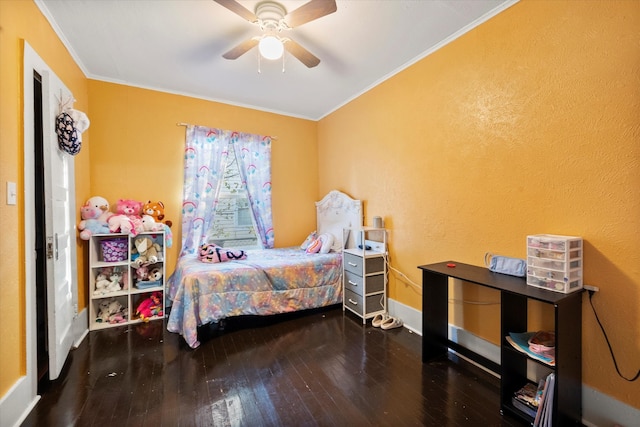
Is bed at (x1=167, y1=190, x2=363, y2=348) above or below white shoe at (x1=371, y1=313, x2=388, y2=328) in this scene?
above

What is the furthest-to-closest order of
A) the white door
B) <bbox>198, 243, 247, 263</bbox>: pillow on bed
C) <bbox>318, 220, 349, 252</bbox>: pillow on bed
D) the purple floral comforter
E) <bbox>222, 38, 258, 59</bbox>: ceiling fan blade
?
<bbox>318, 220, 349, 252</bbox>: pillow on bed < <bbox>198, 243, 247, 263</bbox>: pillow on bed < the purple floral comforter < <bbox>222, 38, 258, 59</bbox>: ceiling fan blade < the white door

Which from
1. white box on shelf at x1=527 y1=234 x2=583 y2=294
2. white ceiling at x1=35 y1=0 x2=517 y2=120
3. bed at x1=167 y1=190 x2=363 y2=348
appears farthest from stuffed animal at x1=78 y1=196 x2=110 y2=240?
white box on shelf at x1=527 y1=234 x2=583 y2=294

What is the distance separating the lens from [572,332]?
1480mm

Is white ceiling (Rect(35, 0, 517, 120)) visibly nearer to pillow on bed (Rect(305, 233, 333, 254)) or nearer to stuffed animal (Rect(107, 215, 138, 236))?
stuffed animal (Rect(107, 215, 138, 236))

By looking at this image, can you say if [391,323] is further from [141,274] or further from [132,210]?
[132,210]

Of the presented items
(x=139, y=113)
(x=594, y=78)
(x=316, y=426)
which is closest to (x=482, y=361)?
(x=316, y=426)

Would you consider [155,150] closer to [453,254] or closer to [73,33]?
[73,33]

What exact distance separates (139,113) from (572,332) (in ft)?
13.7

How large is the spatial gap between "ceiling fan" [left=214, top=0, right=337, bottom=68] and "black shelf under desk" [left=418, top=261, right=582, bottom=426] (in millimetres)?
1875

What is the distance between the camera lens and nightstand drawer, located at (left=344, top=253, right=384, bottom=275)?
9.20 feet

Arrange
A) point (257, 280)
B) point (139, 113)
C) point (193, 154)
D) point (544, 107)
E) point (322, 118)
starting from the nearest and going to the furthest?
point (544, 107) → point (257, 280) → point (139, 113) → point (193, 154) → point (322, 118)

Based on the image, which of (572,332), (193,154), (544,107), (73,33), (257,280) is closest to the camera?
(572,332)

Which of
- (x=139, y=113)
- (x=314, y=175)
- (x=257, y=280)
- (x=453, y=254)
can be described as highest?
(x=139, y=113)

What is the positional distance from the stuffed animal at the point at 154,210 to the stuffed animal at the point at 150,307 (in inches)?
32.4
